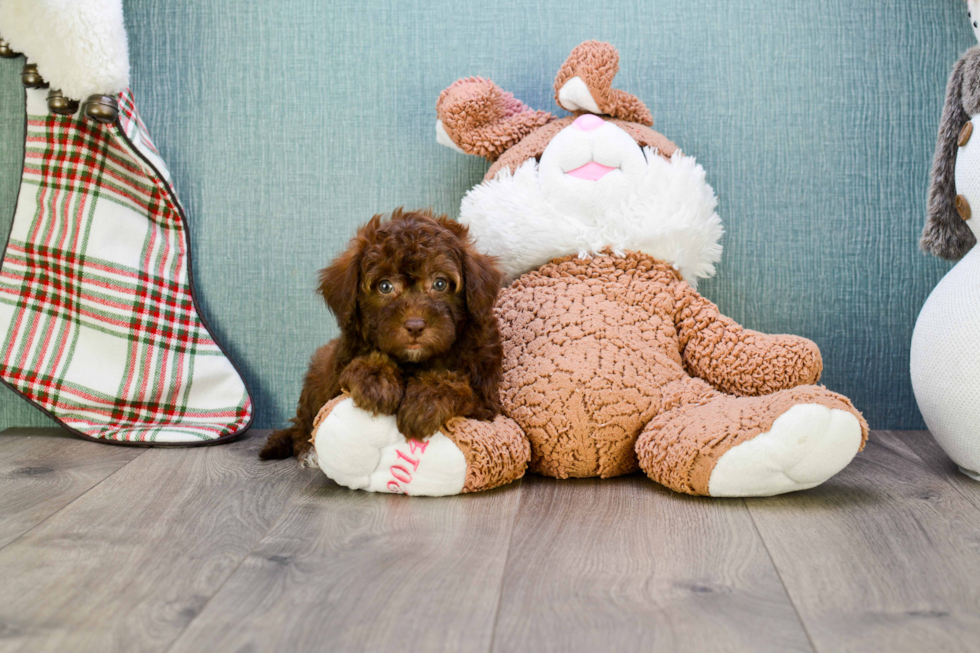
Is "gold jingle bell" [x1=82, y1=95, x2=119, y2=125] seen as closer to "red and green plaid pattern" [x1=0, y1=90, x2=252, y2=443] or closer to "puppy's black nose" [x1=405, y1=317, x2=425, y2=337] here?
"red and green plaid pattern" [x1=0, y1=90, x2=252, y2=443]

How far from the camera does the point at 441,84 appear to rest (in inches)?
70.8

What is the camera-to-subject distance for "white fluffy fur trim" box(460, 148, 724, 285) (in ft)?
4.99

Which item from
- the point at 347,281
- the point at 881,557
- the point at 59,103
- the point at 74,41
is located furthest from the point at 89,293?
the point at 881,557

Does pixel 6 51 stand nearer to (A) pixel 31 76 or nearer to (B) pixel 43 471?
(A) pixel 31 76

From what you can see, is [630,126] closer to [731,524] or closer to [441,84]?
[441,84]

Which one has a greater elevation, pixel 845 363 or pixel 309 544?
pixel 845 363

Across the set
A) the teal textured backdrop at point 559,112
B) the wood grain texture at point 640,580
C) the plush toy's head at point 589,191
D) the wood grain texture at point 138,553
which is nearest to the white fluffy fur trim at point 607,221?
the plush toy's head at point 589,191

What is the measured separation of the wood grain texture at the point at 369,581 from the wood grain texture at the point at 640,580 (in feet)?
0.15

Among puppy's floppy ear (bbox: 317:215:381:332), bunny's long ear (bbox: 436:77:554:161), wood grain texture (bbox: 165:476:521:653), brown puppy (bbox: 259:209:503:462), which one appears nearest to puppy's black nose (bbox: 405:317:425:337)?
brown puppy (bbox: 259:209:503:462)

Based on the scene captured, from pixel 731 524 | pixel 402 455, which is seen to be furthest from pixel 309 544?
pixel 731 524

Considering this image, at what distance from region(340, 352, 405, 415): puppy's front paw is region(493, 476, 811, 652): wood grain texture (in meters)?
0.28

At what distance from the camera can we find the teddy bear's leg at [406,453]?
128 cm

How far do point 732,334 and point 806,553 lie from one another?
50 cm

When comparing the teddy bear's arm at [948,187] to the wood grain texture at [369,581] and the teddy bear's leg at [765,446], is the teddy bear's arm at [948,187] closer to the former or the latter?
the teddy bear's leg at [765,446]
